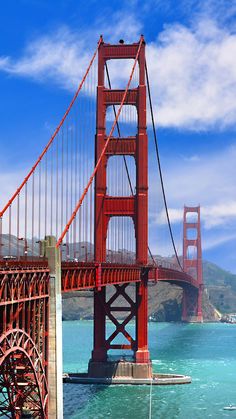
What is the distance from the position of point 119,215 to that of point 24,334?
34.8m

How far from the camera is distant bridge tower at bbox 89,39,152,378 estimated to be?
6181 centimetres

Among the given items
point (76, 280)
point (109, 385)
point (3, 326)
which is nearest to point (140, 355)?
point (109, 385)

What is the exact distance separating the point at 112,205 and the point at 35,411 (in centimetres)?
3165

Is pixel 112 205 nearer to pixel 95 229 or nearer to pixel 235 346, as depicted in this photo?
pixel 95 229

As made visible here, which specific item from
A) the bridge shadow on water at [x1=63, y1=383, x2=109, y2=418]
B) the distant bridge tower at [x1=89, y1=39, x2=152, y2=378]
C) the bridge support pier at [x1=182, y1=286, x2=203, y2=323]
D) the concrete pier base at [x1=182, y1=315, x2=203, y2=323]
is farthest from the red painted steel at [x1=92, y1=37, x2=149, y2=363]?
the concrete pier base at [x1=182, y1=315, x2=203, y2=323]

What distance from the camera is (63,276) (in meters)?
38.9

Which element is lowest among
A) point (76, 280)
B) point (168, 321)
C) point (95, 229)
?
A: point (168, 321)

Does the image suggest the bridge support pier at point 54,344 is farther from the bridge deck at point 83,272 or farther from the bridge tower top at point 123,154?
the bridge tower top at point 123,154

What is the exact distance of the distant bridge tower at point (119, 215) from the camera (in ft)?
203

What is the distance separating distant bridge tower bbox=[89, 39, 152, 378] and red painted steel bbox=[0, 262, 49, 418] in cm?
2519

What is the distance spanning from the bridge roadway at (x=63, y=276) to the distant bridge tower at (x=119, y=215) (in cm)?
293

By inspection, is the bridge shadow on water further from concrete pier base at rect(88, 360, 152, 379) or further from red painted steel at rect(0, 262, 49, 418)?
red painted steel at rect(0, 262, 49, 418)

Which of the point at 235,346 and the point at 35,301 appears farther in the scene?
the point at 235,346

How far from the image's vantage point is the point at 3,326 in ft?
89.1
